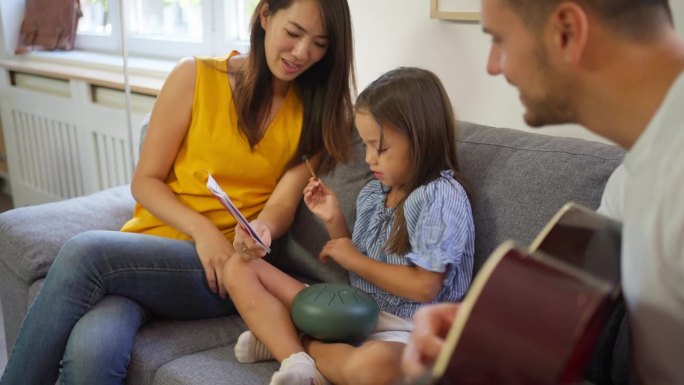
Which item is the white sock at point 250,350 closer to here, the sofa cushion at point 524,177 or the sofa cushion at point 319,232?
the sofa cushion at point 319,232

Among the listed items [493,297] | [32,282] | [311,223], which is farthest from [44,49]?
[493,297]

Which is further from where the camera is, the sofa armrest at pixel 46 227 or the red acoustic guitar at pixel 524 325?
the sofa armrest at pixel 46 227

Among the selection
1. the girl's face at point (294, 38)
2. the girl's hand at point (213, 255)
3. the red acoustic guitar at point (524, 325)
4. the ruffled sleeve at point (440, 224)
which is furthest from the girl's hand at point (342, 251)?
the red acoustic guitar at point (524, 325)

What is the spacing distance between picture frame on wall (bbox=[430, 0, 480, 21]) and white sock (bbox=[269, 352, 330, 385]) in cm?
99

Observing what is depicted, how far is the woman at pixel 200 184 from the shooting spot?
143 centimetres

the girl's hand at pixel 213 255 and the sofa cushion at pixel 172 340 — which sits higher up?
the girl's hand at pixel 213 255

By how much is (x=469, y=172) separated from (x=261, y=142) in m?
0.59

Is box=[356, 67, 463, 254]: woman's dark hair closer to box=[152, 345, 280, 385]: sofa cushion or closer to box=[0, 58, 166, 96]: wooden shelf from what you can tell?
box=[152, 345, 280, 385]: sofa cushion

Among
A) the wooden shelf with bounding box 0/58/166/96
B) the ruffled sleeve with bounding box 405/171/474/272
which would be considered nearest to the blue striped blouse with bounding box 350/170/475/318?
the ruffled sleeve with bounding box 405/171/474/272

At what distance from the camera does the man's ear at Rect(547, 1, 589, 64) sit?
0.81m

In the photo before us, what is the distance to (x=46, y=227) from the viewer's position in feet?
5.88

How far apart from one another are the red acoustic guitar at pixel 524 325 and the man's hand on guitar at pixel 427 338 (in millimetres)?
62

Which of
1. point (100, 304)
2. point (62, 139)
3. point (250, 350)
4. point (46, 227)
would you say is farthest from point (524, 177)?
point (62, 139)

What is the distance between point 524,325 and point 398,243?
2.41ft
